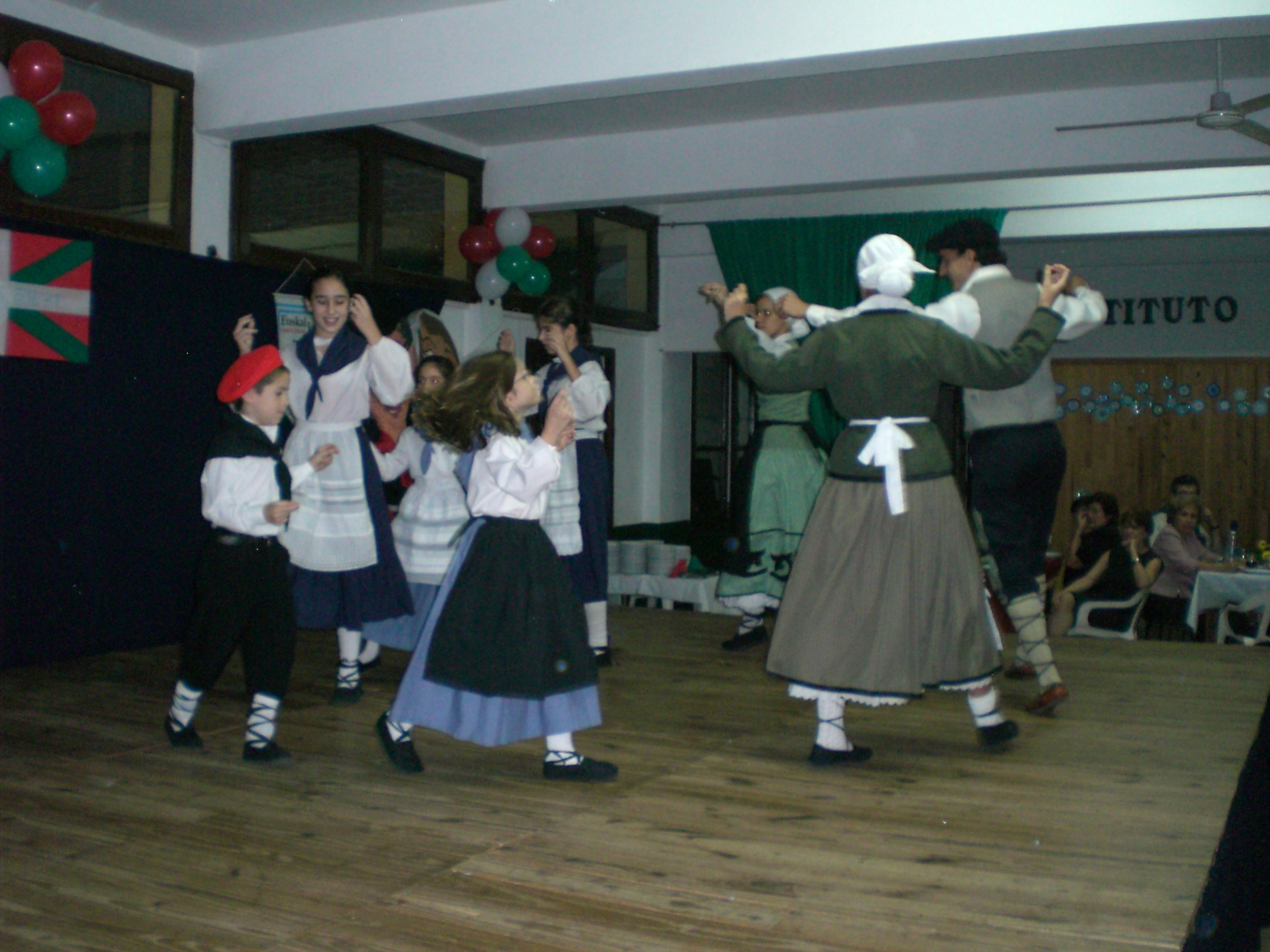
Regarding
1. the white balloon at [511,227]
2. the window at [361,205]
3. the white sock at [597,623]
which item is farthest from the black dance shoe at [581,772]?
the white balloon at [511,227]

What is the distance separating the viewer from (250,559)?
10.5 feet

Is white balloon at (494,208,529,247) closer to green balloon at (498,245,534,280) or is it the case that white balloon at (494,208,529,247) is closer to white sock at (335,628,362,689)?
green balloon at (498,245,534,280)

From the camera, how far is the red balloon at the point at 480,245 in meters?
6.74

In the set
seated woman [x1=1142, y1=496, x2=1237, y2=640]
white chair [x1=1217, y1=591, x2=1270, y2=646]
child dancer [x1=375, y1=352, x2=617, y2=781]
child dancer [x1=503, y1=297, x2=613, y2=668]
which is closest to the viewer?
child dancer [x1=375, y1=352, x2=617, y2=781]

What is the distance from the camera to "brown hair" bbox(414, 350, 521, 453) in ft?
9.84

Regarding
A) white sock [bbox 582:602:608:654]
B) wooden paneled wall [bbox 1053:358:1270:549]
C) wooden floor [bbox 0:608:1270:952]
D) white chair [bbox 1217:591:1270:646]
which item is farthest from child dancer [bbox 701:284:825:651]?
wooden paneled wall [bbox 1053:358:1270:549]

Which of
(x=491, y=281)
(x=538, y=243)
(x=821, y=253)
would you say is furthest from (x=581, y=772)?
(x=821, y=253)

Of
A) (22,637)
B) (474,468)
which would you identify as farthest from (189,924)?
(22,637)

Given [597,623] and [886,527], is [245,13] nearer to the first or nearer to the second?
[597,623]

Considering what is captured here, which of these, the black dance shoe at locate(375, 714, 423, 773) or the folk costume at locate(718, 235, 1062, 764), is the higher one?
the folk costume at locate(718, 235, 1062, 764)

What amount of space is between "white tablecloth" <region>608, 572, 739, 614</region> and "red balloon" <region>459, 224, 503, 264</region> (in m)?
1.99

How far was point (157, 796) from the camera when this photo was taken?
116 inches

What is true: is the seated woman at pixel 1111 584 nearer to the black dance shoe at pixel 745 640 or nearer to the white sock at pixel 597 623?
the black dance shoe at pixel 745 640

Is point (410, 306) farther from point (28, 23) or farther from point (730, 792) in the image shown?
point (730, 792)
